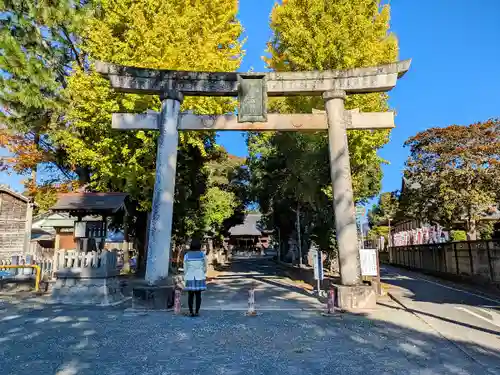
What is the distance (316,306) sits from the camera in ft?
31.2

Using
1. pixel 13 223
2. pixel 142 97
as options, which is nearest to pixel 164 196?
pixel 142 97

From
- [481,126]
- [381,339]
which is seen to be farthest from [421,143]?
[381,339]

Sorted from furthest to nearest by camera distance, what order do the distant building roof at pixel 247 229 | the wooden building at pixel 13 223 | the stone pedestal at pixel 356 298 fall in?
1. the distant building roof at pixel 247 229
2. the wooden building at pixel 13 223
3. the stone pedestal at pixel 356 298

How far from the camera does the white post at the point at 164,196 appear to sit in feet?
31.0

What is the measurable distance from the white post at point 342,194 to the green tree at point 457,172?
36.5 ft

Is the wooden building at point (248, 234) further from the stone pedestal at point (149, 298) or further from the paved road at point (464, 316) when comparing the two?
the stone pedestal at point (149, 298)

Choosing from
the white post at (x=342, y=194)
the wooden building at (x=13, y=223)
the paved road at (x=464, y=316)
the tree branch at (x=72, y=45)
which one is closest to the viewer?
the paved road at (x=464, y=316)

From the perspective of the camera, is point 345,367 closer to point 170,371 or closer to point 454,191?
point 170,371

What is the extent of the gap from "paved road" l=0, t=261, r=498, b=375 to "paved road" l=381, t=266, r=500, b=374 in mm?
141

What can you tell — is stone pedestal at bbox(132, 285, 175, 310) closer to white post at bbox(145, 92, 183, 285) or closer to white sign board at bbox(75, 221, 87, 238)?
white post at bbox(145, 92, 183, 285)

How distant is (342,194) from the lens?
977cm

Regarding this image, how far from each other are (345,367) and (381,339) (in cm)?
174

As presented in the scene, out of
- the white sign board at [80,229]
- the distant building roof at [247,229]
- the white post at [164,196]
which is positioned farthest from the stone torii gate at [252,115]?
the distant building roof at [247,229]

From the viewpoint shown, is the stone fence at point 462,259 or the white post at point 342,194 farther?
the stone fence at point 462,259
